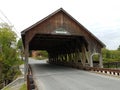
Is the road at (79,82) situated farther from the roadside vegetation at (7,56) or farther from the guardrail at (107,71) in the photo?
the roadside vegetation at (7,56)

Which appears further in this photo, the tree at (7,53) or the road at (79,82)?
the tree at (7,53)

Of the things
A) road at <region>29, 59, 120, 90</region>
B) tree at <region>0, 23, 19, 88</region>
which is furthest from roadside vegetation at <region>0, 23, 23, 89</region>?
road at <region>29, 59, 120, 90</region>

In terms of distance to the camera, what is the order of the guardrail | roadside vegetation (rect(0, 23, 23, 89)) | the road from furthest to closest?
roadside vegetation (rect(0, 23, 23, 89))
the guardrail
the road

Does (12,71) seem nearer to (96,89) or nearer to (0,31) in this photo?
(0,31)

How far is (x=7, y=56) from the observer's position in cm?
4206

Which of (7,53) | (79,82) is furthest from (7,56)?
(79,82)

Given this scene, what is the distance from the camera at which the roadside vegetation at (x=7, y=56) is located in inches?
1526

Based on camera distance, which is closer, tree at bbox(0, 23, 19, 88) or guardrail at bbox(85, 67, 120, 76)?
guardrail at bbox(85, 67, 120, 76)

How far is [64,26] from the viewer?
81.2 feet

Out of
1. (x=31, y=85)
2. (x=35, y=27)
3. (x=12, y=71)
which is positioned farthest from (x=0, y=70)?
(x=31, y=85)

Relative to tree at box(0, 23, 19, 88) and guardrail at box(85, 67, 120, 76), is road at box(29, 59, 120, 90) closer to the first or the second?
guardrail at box(85, 67, 120, 76)

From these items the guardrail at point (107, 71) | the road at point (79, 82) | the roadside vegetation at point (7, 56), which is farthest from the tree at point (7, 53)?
the road at point (79, 82)

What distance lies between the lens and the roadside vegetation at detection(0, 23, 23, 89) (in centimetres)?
3875

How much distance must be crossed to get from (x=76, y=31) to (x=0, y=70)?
16845mm
